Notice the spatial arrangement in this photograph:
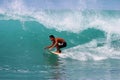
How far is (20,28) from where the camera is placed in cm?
3447

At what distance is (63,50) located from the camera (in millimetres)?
25656

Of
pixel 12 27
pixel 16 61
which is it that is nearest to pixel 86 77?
pixel 16 61

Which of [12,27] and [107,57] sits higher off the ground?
[12,27]

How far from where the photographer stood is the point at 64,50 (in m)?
25.6

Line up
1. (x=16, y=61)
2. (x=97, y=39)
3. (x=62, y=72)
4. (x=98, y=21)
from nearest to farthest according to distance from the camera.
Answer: (x=62, y=72), (x=16, y=61), (x=97, y=39), (x=98, y=21)

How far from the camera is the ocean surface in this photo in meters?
18.0

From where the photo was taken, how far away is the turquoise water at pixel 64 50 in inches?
707

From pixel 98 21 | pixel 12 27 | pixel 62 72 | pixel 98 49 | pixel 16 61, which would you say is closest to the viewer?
pixel 62 72

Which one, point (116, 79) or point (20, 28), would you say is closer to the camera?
point (116, 79)

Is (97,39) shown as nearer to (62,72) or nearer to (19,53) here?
(19,53)

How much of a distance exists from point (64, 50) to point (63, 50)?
51mm

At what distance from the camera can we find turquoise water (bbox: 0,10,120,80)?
17953 mm

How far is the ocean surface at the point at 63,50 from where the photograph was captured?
707 inches

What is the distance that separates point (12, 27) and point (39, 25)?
6.67ft
